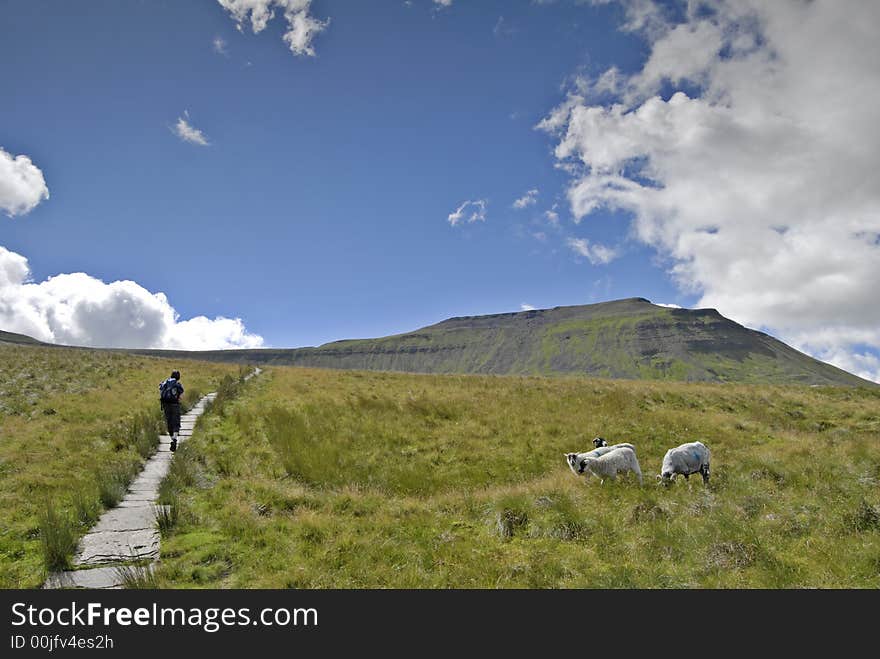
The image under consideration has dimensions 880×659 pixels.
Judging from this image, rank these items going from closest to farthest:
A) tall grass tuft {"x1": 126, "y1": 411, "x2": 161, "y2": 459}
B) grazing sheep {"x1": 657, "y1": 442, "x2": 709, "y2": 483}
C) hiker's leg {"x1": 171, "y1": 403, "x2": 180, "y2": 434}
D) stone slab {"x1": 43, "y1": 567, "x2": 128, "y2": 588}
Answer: stone slab {"x1": 43, "y1": 567, "x2": 128, "y2": 588} → grazing sheep {"x1": 657, "y1": 442, "x2": 709, "y2": 483} → tall grass tuft {"x1": 126, "y1": 411, "x2": 161, "y2": 459} → hiker's leg {"x1": 171, "y1": 403, "x2": 180, "y2": 434}

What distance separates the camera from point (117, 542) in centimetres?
736

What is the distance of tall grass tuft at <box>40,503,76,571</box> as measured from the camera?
647 cm

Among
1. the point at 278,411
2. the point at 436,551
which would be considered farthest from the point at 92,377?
the point at 436,551

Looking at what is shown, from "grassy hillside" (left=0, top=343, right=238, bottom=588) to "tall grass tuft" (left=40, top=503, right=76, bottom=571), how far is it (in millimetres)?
99

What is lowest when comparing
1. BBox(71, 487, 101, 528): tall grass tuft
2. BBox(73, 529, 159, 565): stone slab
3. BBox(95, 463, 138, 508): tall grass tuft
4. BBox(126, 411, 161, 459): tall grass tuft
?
BBox(73, 529, 159, 565): stone slab

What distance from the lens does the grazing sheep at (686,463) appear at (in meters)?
11.9

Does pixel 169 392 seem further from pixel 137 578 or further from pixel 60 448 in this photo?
pixel 137 578

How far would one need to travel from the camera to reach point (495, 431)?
18922 millimetres

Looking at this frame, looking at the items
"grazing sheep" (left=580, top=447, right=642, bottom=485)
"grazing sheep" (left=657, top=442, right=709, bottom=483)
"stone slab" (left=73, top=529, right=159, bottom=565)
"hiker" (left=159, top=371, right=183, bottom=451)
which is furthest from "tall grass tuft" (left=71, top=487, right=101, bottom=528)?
"grazing sheep" (left=657, top=442, right=709, bottom=483)

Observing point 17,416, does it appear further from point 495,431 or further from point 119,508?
point 495,431

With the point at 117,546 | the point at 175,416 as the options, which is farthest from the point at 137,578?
the point at 175,416

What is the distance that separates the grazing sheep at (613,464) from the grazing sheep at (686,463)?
771 mm

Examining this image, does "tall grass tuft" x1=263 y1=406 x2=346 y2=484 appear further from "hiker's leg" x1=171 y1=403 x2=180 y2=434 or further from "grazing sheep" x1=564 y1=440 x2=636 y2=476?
"grazing sheep" x1=564 y1=440 x2=636 y2=476
